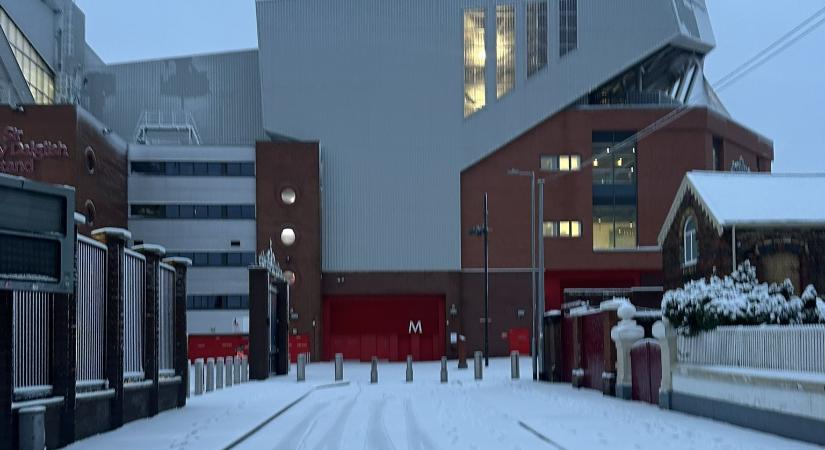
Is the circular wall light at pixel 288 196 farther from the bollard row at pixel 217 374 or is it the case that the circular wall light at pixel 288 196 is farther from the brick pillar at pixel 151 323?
the brick pillar at pixel 151 323

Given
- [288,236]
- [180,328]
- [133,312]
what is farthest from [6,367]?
[288,236]

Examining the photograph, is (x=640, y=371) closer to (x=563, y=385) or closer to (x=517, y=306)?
(x=563, y=385)

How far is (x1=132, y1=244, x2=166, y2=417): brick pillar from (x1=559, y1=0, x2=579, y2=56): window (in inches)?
2063

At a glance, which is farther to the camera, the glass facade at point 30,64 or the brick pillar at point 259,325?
the glass facade at point 30,64

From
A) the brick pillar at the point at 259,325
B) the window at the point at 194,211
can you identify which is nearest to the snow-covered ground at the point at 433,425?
the brick pillar at the point at 259,325

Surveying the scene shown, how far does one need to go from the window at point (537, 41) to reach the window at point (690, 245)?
31277 mm

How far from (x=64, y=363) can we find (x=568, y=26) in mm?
59072

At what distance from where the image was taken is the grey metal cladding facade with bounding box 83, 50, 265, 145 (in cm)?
7756

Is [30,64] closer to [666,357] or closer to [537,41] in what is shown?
[537,41]

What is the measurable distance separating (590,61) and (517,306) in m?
16.9

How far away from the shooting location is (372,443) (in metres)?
15.4

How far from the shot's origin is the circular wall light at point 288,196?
69875 millimetres

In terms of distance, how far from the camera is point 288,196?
2761 inches

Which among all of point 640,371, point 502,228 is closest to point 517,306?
point 502,228
